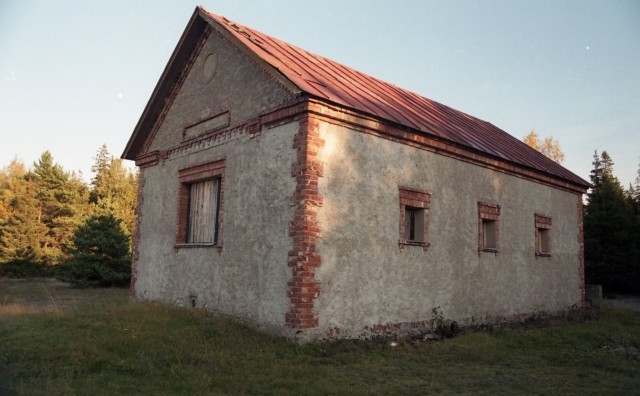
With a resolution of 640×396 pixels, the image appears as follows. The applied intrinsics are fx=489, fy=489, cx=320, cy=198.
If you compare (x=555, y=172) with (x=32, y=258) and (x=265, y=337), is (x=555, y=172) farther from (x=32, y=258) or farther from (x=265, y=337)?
(x=32, y=258)

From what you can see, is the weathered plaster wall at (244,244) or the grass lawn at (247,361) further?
the weathered plaster wall at (244,244)

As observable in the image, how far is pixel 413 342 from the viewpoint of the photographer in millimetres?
9219

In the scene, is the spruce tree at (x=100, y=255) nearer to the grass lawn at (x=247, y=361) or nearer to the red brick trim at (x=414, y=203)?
the grass lawn at (x=247, y=361)

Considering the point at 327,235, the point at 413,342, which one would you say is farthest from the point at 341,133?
the point at 413,342

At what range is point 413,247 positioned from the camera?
998 cm

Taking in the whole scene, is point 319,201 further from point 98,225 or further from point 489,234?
point 98,225

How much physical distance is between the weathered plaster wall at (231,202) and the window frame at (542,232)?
8.64 m

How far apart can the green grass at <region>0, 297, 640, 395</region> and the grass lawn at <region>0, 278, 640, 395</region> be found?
2cm

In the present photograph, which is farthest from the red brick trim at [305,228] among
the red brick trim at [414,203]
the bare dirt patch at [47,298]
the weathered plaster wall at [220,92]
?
the bare dirt patch at [47,298]

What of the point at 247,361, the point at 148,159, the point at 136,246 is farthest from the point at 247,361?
the point at 148,159

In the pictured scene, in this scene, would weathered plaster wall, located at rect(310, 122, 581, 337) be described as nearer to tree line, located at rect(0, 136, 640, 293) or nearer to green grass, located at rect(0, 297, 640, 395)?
green grass, located at rect(0, 297, 640, 395)

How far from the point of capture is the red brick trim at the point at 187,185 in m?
10.5

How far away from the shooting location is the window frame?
13977 mm

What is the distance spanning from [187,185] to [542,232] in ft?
33.8
